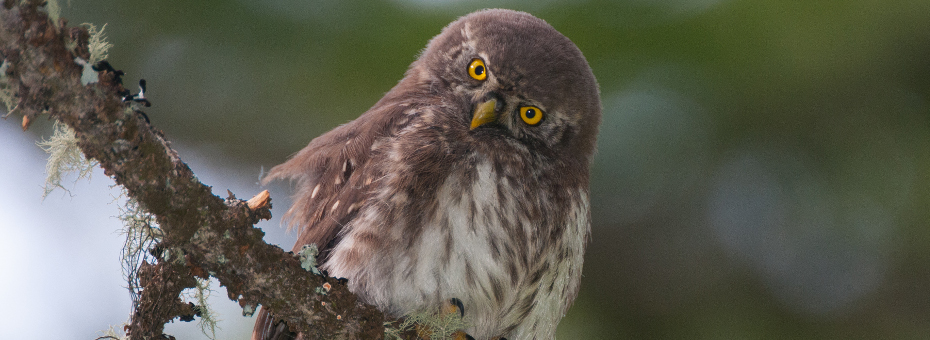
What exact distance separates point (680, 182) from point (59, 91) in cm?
273

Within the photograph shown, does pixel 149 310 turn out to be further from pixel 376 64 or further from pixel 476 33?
pixel 376 64

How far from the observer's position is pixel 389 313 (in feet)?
7.16

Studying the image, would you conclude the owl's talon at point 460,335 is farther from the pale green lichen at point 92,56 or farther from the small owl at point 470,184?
the pale green lichen at point 92,56

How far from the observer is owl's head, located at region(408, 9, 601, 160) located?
2.41 meters

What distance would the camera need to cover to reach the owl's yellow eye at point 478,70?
2487 millimetres

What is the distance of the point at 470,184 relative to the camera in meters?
2.18

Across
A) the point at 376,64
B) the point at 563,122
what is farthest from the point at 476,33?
the point at 376,64

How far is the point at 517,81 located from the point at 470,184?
0.46m

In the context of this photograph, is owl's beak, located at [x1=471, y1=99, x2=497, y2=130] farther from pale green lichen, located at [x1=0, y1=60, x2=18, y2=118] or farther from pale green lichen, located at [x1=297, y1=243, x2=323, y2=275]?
pale green lichen, located at [x1=0, y1=60, x2=18, y2=118]

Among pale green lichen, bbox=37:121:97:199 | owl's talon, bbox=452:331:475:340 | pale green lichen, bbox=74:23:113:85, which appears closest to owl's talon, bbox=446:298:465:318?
owl's talon, bbox=452:331:475:340

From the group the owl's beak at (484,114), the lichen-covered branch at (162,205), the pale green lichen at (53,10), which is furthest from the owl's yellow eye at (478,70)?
the pale green lichen at (53,10)

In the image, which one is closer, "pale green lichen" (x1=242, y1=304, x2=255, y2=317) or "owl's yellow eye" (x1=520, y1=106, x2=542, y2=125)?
"pale green lichen" (x1=242, y1=304, x2=255, y2=317)

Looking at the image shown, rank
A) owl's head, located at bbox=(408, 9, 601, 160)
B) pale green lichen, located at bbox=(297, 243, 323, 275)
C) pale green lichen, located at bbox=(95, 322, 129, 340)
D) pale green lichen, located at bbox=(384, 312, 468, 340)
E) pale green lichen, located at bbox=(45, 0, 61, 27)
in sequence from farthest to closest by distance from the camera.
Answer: owl's head, located at bbox=(408, 9, 601, 160) → pale green lichen, located at bbox=(384, 312, 468, 340) → pale green lichen, located at bbox=(297, 243, 323, 275) → pale green lichen, located at bbox=(95, 322, 129, 340) → pale green lichen, located at bbox=(45, 0, 61, 27)

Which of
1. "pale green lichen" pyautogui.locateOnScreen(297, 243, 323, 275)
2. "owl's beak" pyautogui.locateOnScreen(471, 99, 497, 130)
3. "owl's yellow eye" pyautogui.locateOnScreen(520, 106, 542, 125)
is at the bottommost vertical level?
"pale green lichen" pyautogui.locateOnScreen(297, 243, 323, 275)
